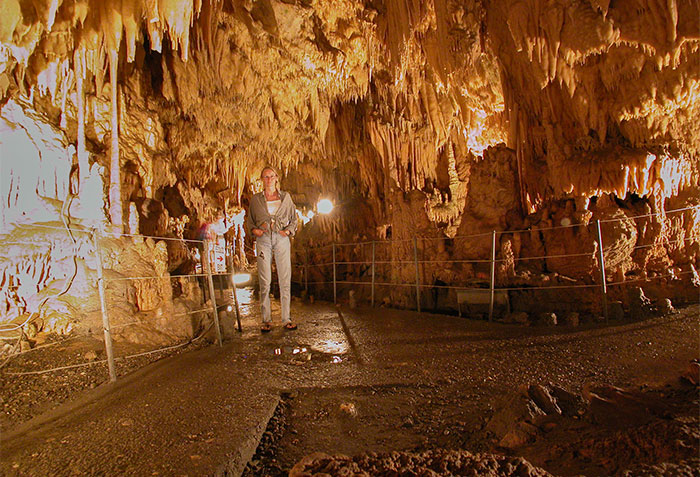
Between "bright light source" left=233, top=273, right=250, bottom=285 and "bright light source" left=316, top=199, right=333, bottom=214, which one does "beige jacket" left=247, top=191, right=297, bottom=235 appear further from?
"bright light source" left=233, top=273, right=250, bottom=285

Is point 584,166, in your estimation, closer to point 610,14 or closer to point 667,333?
point 610,14

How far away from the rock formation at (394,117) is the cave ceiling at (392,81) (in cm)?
3

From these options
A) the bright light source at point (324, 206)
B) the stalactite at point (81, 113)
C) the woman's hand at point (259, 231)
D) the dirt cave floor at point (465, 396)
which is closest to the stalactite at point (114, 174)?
the stalactite at point (81, 113)

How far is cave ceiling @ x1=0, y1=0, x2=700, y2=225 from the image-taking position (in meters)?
4.62

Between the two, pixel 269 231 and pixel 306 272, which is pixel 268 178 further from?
pixel 306 272

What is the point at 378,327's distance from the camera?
490 centimetres

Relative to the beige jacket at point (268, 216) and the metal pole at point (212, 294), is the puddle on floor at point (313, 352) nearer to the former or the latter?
the metal pole at point (212, 294)

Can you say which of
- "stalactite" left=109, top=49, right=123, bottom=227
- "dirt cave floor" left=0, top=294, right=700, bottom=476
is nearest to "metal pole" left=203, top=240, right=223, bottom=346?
"dirt cave floor" left=0, top=294, right=700, bottom=476

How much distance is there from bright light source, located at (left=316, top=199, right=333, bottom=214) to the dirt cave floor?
7241 mm

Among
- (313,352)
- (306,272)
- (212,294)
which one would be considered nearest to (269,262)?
(212,294)

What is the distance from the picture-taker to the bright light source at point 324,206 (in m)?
11.5

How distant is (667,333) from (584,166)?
3.38 meters

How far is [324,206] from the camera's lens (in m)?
11.7

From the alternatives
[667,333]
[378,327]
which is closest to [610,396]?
[667,333]
